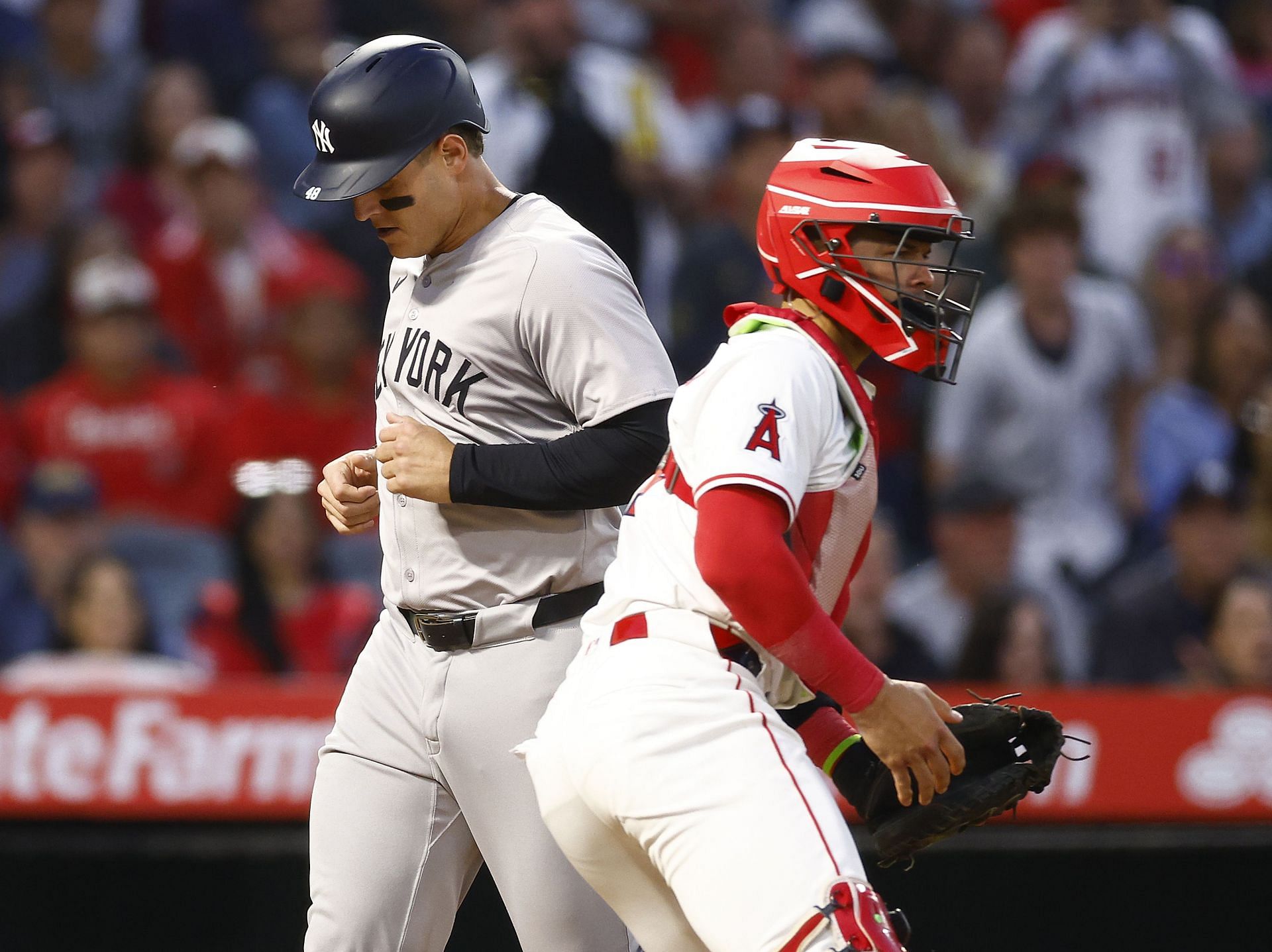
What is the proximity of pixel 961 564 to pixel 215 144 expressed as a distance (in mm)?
3289

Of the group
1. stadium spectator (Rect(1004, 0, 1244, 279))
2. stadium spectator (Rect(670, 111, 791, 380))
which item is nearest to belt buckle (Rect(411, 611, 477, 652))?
stadium spectator (Rect(670, 111, 791, 380))

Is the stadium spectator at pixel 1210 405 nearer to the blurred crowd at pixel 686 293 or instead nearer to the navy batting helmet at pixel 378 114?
the blurred crowd at pixel 686 293

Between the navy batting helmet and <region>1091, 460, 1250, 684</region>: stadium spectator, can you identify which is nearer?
the navy batting helmet

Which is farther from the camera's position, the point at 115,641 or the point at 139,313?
the point at 139,313

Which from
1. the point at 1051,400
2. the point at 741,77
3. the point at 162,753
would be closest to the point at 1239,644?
the point at 1051,400

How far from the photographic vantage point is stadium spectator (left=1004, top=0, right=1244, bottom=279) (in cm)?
711

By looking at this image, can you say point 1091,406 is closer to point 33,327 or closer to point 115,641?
point 115,641

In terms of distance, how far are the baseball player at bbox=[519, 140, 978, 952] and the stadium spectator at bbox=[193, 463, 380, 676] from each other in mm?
2980

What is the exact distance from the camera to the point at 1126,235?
23.1ft

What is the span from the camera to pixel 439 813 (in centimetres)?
272

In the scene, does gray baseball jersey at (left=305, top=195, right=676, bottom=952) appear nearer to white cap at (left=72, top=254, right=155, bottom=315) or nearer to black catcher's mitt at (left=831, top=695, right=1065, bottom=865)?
black catcher's mitt at (left=831, top=695, right=1065, bottom=865)

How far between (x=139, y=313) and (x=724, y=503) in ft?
14.5

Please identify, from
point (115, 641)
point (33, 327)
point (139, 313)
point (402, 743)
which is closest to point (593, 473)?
point (402, 743)

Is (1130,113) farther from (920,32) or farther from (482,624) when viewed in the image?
(482,624)
